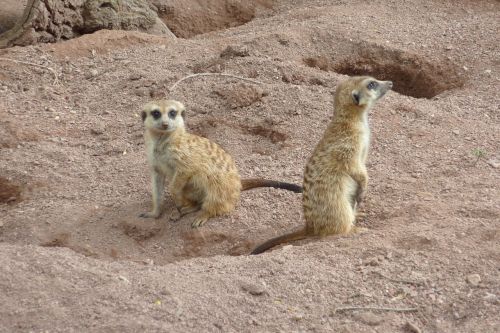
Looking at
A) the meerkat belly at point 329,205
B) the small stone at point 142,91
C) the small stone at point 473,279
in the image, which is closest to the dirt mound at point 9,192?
the small stone at point 142,91

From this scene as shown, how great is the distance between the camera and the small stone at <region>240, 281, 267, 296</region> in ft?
9.91

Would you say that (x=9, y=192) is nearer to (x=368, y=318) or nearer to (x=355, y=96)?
(x=355, y=96)

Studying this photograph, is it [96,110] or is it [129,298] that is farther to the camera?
[96,110]

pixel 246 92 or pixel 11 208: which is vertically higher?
pixel 246 92

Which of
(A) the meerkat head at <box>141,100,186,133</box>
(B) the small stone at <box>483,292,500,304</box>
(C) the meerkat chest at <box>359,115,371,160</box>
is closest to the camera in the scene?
(B) the small stone at <box>483,292,500,304</box>

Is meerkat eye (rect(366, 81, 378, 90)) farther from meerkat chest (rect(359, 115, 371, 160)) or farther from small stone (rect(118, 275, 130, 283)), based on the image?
small stone (rect(118, 275, 130, 283))

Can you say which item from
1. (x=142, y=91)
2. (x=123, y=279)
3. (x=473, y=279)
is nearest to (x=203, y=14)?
(x=142, y=91)

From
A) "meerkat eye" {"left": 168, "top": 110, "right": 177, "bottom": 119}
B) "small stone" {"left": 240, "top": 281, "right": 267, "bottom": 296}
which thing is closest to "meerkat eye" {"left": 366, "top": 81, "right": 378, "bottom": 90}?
"meerkat eye" {"left": 168, "top": 110, "right": 177, "bottom": 119}

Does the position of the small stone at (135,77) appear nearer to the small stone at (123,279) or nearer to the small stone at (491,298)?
the small stone at (123,279)

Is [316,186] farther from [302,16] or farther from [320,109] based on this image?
[302,16]

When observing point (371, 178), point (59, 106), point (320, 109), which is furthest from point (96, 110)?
point (371, 178)

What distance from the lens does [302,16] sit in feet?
23.1

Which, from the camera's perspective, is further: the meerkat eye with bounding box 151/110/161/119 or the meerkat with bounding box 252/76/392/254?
the meerkat eye with bounding box 151/110/161/119

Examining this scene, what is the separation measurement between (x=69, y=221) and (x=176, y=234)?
58 centimetres
